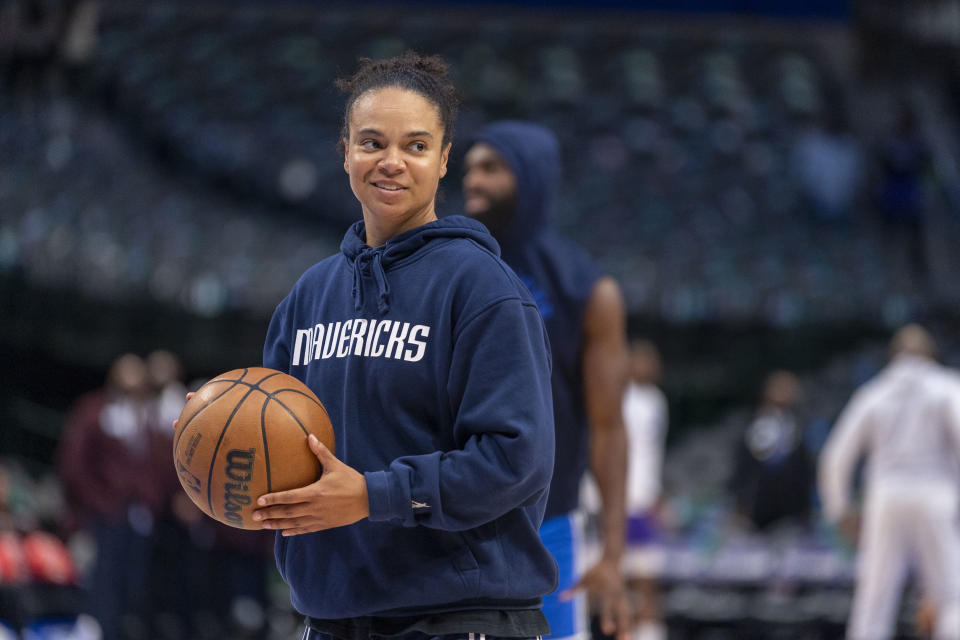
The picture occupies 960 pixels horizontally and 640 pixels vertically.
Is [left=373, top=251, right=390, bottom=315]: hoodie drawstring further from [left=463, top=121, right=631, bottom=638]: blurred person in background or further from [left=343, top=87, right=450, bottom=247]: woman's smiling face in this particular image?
[left=463, top=121, right=631, bottom=638]: blurred person in background

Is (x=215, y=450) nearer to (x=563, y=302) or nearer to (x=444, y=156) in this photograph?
(x=444, y=156)

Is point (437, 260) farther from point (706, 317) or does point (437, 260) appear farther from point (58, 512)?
point (706, 317)

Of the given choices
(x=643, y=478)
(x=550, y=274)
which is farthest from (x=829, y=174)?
(x=550, y=274)

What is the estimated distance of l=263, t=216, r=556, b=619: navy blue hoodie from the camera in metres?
1.90

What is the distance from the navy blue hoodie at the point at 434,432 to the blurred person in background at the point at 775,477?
698 cm

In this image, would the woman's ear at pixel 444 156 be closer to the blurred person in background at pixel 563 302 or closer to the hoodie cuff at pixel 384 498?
the hoodie cuff at pixel 384 498

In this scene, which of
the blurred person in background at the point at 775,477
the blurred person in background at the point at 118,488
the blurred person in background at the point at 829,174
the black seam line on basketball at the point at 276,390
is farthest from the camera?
the blurred person in background at the point at 829,174

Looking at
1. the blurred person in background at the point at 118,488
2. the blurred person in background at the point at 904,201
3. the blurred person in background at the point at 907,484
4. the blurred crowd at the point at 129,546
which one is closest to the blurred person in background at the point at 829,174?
the blurred person in background at the point at 904,201

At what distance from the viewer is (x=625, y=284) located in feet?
37.9

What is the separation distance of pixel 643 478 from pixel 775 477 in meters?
1.54

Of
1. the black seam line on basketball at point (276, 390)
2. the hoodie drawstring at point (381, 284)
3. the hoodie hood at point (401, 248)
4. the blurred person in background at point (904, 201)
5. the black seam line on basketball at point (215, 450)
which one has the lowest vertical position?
the black seam line on basketball at point (215, 450)

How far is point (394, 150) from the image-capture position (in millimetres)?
2041

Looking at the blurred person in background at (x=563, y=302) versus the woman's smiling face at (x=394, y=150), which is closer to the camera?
the woman's smiling face at (x=394, y=150)

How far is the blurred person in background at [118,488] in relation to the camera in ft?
24.0
